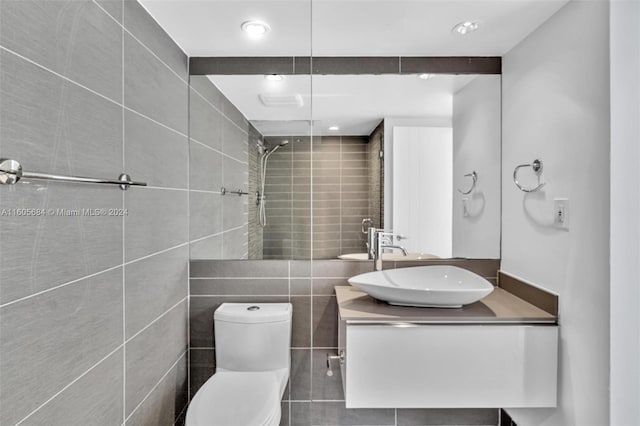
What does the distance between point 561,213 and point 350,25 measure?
48.4 inches

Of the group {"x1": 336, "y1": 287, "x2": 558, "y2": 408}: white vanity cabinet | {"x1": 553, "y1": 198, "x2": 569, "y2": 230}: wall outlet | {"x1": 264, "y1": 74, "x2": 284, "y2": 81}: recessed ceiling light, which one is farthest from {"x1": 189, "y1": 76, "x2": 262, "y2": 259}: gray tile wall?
{"x1": 553, "y1": 198, "x2": 569, "y2": 230}: wall outlet

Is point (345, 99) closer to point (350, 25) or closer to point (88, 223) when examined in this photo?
point (350, 25)

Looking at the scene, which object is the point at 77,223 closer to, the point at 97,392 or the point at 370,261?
the point at 97,392

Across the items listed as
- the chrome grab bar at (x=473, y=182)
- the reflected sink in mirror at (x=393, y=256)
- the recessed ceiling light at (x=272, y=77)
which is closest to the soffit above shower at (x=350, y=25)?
the recessed ceiling light at (x=272, y=77)

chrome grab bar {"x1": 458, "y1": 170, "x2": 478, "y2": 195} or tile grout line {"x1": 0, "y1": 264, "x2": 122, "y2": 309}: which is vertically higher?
chrome grab bar {"x1": 458, "y1": 170, "x2": 478, "y2": 195}

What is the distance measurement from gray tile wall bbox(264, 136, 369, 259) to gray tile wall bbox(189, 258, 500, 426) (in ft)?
0.31

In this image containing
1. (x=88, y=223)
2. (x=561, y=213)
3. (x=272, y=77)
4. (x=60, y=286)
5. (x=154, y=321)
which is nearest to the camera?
(x=60, y=286)

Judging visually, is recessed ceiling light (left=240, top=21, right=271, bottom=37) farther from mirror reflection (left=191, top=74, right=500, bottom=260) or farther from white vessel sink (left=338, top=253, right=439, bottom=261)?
white vessel sink (left=338, top=253, right=439, bottom=261)

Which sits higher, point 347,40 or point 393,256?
point 347,40

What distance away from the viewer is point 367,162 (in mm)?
2047

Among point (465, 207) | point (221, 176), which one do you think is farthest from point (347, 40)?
point (465, 207)

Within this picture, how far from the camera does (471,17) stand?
64.2 inches

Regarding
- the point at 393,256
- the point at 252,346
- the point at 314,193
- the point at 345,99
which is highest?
the point at 345,99

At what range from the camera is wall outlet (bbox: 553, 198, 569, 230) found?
4.81ft
